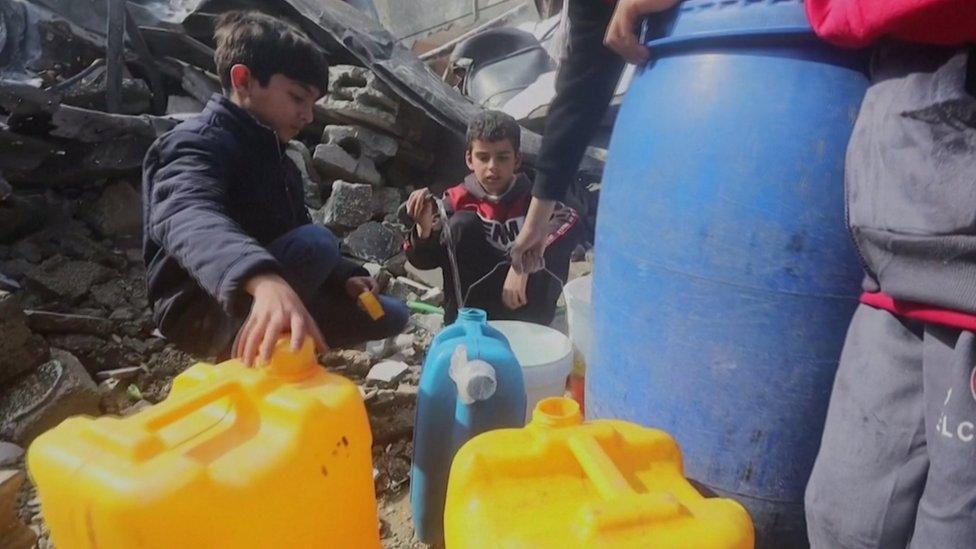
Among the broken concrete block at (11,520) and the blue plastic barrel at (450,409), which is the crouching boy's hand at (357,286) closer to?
the blue plastic barrel at (450,409)

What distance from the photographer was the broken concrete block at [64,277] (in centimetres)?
291

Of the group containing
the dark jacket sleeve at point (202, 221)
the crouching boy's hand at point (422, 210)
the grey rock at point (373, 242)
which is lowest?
the grey rock at point (373, 242)

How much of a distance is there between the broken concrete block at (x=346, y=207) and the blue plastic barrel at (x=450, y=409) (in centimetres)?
268

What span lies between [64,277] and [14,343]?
0.89 metres

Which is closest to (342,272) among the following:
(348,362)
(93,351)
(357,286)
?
(357,286)

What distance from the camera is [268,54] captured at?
1842mm

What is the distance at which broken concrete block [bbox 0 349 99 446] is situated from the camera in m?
2.11

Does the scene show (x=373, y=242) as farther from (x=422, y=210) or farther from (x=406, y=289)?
(x=422, y=210)

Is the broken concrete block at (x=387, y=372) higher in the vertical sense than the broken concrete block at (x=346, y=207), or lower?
lower

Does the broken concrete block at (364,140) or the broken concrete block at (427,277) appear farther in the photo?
the broken concrete block at (364,140)

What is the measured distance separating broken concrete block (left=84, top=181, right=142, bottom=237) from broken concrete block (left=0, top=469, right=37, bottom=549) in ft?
7.61

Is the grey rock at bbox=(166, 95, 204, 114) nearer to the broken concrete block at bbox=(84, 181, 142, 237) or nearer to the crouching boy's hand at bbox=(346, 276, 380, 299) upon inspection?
the broken concrete block at bbox=(84, 181, 142, 237)

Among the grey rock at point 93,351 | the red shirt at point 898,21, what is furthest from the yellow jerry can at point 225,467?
the grey rock at point 93,351

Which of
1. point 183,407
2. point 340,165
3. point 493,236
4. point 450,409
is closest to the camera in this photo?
point 183,407
